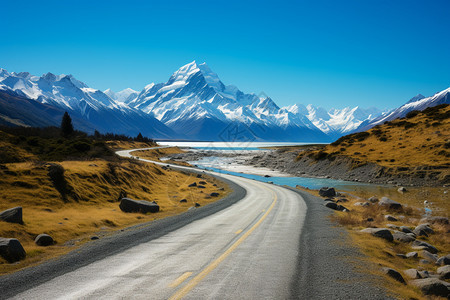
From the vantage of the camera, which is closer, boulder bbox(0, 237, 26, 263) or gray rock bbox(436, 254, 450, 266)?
boulder bbox(0, 237, 26, 263)

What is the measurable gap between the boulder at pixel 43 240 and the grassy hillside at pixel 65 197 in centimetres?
21

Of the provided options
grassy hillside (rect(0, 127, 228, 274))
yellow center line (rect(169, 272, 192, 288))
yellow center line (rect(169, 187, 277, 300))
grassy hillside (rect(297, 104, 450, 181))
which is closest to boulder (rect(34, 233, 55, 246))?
grassy hillside (rect(0, 127, 228, 274))

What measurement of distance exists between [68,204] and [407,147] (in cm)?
5731

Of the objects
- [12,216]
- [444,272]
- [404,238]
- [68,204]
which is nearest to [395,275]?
[444,272]

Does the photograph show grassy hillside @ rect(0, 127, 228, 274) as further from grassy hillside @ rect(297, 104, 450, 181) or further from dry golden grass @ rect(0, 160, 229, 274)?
grassy hillside @ rect(297, 104, 450, 181)

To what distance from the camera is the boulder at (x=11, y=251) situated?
8.85 meters

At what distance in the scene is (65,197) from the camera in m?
18.2

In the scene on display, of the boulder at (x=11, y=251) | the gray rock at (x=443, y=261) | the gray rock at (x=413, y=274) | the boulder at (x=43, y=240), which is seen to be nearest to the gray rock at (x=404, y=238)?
the gray rock at (x=443, y=261)

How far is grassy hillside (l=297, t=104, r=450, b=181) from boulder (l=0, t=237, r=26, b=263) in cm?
4802

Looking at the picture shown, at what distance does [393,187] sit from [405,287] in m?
39.3

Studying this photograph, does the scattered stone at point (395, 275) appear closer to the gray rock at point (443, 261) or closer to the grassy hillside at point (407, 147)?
the gray rock at point (443, 261)

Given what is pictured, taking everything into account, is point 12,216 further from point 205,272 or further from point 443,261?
point 443,261

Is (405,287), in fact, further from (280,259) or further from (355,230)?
(355,230)

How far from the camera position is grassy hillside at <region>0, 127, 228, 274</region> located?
11594 millimetres
